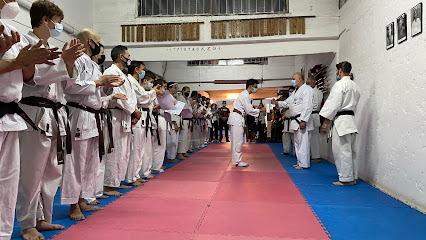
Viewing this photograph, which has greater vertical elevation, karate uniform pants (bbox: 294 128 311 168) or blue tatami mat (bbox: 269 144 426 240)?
karate uniform pants (bbox: 294 128 311 168)

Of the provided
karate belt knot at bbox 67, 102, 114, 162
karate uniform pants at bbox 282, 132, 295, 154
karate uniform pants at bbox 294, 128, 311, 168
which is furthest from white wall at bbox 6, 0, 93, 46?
karate uniform pants at bbox 282, 132, 295, 154

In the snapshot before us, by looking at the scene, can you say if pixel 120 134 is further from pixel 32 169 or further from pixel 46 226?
pixel 32 169

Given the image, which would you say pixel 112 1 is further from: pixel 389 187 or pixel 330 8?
pixel 389 187

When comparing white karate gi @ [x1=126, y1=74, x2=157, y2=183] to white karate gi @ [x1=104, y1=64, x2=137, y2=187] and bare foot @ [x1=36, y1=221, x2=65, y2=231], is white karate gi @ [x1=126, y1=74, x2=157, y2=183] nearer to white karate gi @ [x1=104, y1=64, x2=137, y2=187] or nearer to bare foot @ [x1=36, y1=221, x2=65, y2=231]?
white karate gi @ [x1=104, y1=64, x2=137, y2=187]

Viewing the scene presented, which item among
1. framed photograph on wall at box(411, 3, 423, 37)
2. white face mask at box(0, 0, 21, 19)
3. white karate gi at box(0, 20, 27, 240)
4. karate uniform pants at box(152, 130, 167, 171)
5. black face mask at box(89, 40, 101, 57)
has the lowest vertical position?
karate uniform pants at box(152, 130, 167, 171)

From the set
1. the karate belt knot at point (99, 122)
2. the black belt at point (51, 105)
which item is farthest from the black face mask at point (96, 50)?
the black belt at point (51, 105)

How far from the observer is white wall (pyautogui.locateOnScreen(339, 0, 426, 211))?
3305 millimetres

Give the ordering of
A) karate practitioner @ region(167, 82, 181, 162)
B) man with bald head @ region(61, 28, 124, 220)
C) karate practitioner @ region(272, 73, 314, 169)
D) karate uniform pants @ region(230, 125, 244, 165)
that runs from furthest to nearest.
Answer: karate practitioner @ region(167, 82, 181, 162)
karate uniform pants @ region(230, 125, 244, 165)
karate practitioner @ region(272, 73, 314, 169)
man with bald head @ region(61, 28, 124, 220)

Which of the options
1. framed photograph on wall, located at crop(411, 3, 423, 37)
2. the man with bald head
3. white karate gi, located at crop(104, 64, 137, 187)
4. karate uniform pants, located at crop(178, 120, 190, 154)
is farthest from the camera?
karate uniform pants, located at crop(178, 120, 190, 154)

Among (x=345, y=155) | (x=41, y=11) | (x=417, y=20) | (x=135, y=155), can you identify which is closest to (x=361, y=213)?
(x=345, y=155)

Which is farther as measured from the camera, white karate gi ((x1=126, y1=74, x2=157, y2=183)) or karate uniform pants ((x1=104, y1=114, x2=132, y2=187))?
white karate gi ((x1=126, y1=74, x2=157, y2=183))

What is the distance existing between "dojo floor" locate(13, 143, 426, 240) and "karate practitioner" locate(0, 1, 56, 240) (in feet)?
2.15

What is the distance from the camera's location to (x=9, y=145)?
1.79m

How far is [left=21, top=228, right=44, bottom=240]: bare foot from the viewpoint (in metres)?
2.23
